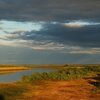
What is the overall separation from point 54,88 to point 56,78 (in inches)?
485

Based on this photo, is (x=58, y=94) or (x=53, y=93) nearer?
(x=58, y=94)

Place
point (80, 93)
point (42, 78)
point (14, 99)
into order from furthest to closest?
point (42, 78) < point (80, 93) < point (14, 99)

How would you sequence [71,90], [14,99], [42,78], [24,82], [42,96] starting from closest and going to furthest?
[14,99] → [42,96] → [71,90] → [24,82] → [42,78]

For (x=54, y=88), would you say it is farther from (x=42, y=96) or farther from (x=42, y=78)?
(x=42, y=78)

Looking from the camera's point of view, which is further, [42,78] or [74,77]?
[74,77]

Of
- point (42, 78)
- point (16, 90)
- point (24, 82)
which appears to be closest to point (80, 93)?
point (16, 90)

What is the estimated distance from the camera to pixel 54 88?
41938 mm

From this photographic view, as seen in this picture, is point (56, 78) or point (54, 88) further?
point (56, 78)

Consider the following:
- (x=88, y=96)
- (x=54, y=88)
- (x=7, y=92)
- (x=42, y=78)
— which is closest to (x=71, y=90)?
(x=54, y=88)

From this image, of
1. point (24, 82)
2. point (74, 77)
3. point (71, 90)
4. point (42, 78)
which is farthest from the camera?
point (74, 77)

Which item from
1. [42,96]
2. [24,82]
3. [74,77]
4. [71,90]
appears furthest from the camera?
[74,77]

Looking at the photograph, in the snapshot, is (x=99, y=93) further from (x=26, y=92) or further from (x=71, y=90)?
(x=26, y=92)

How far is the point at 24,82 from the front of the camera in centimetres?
4750

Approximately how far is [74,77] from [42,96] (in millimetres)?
22745
